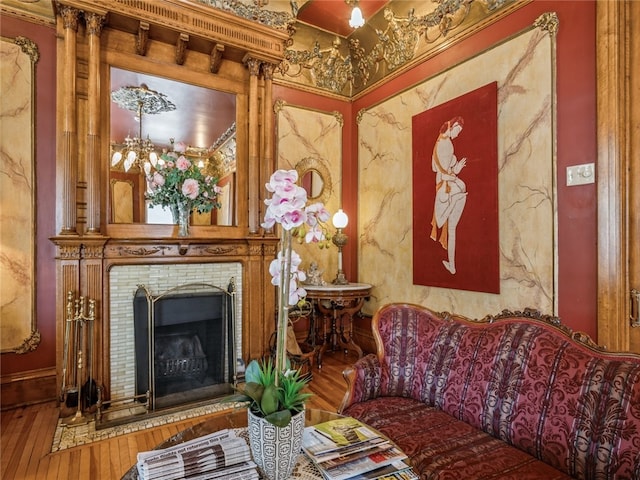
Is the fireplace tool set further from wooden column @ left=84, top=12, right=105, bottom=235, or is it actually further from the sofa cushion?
the sofa cushion

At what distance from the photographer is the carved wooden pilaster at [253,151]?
3.16m

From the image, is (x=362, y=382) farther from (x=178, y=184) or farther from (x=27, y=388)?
(x=27, y=388)

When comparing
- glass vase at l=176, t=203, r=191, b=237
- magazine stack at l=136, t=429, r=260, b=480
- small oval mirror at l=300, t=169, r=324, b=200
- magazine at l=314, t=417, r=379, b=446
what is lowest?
magazine at l=314, t=417, r=379, b=446

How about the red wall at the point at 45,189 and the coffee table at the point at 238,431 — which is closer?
the coffee table at the point at 238,431

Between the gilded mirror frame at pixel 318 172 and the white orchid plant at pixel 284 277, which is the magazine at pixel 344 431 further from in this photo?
the gilded mirror frame at pixel 318 172

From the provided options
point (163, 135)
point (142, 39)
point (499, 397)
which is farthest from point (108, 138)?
point (499, 397)

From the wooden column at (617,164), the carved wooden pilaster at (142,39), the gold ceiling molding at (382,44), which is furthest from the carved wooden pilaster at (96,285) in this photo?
the wooden column at (617,164)

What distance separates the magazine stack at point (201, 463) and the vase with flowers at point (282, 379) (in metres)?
0.06

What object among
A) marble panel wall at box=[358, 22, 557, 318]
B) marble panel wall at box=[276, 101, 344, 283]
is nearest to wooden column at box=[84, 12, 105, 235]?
marble panel wall at box=[276, 101, 344, 283]

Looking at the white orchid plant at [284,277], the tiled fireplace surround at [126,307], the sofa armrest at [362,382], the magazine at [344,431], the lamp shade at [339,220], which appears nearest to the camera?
the white orchid plant at [284,277]

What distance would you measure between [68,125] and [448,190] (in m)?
2.98

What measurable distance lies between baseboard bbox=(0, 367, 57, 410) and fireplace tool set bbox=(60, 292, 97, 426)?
52 cm

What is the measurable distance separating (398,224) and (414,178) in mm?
502

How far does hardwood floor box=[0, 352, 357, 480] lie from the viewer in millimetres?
1885
